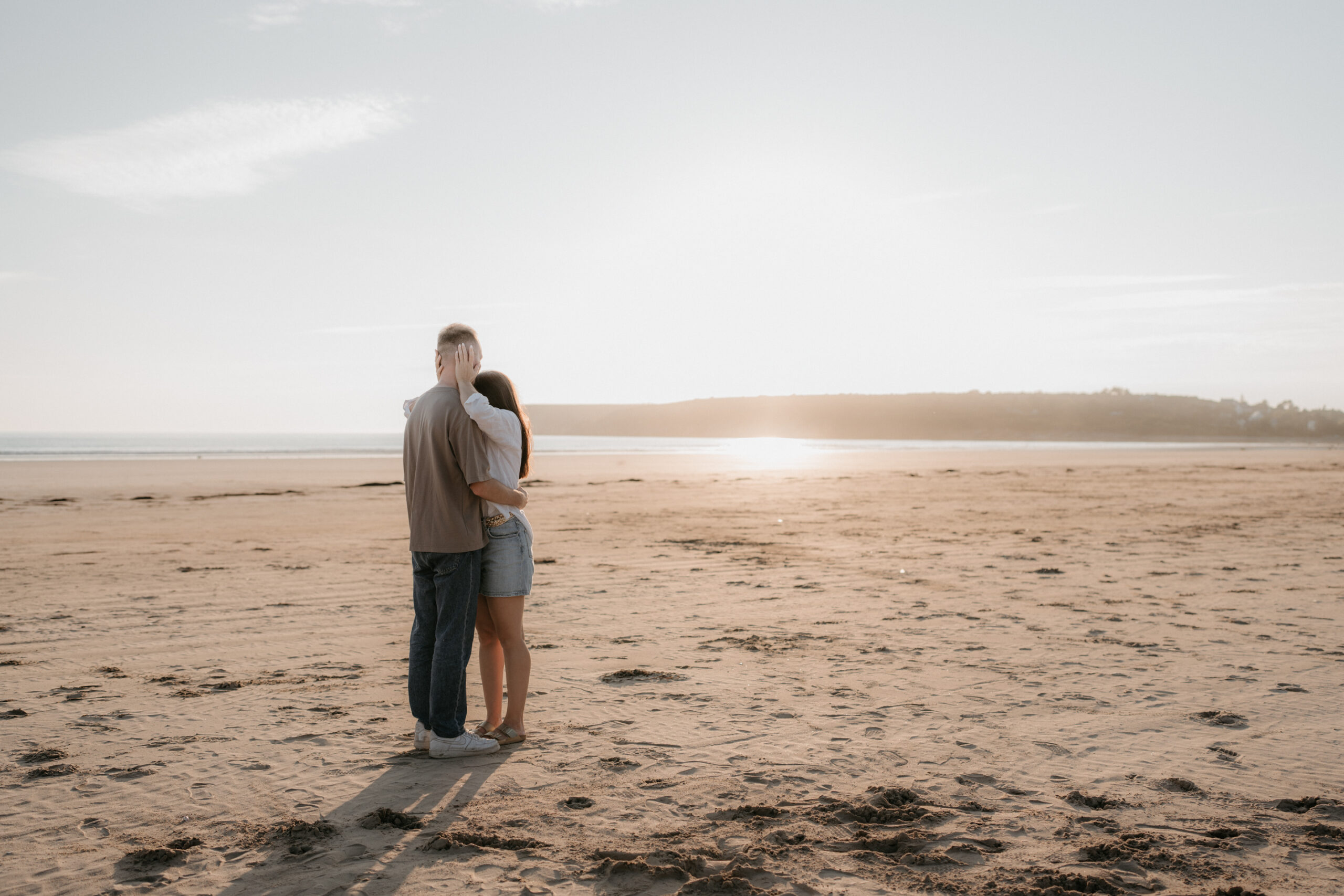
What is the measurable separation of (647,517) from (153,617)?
855 cm

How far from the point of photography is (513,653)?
4207 mm

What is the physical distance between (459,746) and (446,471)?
1360 mm

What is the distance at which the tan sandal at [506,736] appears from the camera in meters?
4.18

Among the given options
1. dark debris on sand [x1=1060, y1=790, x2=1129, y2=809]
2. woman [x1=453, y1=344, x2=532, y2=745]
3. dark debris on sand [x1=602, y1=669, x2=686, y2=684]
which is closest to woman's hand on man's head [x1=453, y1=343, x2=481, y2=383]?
woman [x1=453, y1=344, x2=532, y2=745]

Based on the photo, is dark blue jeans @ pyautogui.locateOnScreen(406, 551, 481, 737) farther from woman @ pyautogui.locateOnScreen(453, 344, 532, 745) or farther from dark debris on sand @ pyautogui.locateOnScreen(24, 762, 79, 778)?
dark debris on sand @ pyautogui.locateOnScreen(24, 762, 79, 778)

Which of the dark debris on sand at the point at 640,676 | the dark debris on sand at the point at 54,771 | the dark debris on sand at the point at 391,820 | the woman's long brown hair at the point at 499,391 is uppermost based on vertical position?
the woman's long brown hair at the point at 499,391

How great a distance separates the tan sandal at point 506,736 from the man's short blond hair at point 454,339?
6.37 ft

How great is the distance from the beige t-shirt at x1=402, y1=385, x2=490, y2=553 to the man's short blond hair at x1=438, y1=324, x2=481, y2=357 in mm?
177

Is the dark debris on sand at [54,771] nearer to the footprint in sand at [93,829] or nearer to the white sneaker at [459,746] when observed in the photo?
the footprint in sand at [93,829]

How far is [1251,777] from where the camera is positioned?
3.63 metres

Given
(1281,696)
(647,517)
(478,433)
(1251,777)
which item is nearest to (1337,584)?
(1281,696)

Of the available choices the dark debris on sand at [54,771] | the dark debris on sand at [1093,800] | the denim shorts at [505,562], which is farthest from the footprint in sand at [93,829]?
the dark debris on sand at [1093,800]

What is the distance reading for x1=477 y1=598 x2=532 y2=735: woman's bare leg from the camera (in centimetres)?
412

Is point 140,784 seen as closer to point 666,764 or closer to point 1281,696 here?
point 666,764
